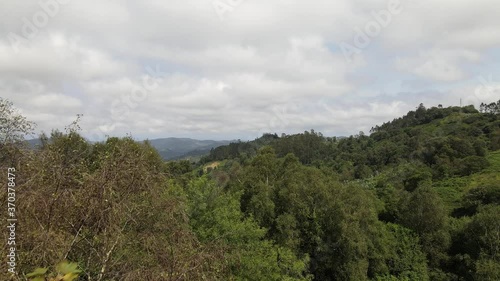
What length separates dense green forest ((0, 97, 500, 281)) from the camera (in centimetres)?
627

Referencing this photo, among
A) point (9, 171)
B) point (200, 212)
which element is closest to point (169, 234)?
point (9, 171)

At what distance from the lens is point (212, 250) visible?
282 inches

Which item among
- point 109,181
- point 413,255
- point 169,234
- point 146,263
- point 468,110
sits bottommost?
point 413,255

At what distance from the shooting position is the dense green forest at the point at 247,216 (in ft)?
20.6

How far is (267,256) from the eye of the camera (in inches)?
894

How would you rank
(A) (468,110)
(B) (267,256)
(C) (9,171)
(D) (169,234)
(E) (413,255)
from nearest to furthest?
1. (C) (9,171)
2. (D) (169,234)
3. (B) (267,256)
4. (E) (413,255)
5. (A) (468,110)

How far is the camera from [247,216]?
31.8 m

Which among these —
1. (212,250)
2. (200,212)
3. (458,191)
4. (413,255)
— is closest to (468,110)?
(458,191)

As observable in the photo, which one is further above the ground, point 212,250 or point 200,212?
point 212,250

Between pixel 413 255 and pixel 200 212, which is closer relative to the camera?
pixel 200 212

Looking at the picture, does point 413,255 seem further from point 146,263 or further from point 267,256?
point 146,263

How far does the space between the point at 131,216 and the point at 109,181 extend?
82 cm

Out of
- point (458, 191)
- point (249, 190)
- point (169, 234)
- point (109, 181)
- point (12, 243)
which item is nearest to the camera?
point (12, 243)

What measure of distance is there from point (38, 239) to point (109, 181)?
147 centimetres
